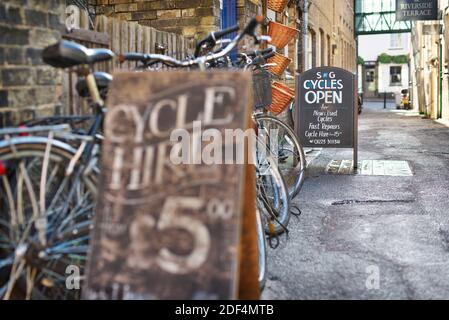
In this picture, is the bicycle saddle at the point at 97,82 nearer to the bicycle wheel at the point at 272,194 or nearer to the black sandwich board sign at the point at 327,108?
the bicycle wheel at the point at 272,194

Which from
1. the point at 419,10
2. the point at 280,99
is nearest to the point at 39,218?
the point at 280,99

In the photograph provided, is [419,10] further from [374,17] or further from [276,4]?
[374,17]

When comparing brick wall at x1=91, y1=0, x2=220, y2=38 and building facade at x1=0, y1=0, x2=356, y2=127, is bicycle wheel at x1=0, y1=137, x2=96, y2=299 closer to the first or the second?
building facade at x1=0, y1=0, x2=356, y2=127

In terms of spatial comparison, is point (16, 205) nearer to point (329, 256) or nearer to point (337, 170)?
point (329, 256)

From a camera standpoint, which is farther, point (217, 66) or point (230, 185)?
point (217, 66)

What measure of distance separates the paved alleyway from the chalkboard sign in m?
1.19

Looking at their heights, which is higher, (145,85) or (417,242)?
(145,85)

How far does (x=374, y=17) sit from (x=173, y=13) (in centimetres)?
2996

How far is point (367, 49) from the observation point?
174 ft

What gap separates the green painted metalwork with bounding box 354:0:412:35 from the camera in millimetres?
34969

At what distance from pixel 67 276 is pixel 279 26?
511 cm

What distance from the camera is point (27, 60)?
3.58 metres

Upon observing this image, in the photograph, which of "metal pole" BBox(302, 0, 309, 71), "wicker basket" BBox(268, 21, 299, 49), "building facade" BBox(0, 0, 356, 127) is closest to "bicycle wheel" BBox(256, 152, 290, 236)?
"building facade" BBox(0, 0, 356, 127)
